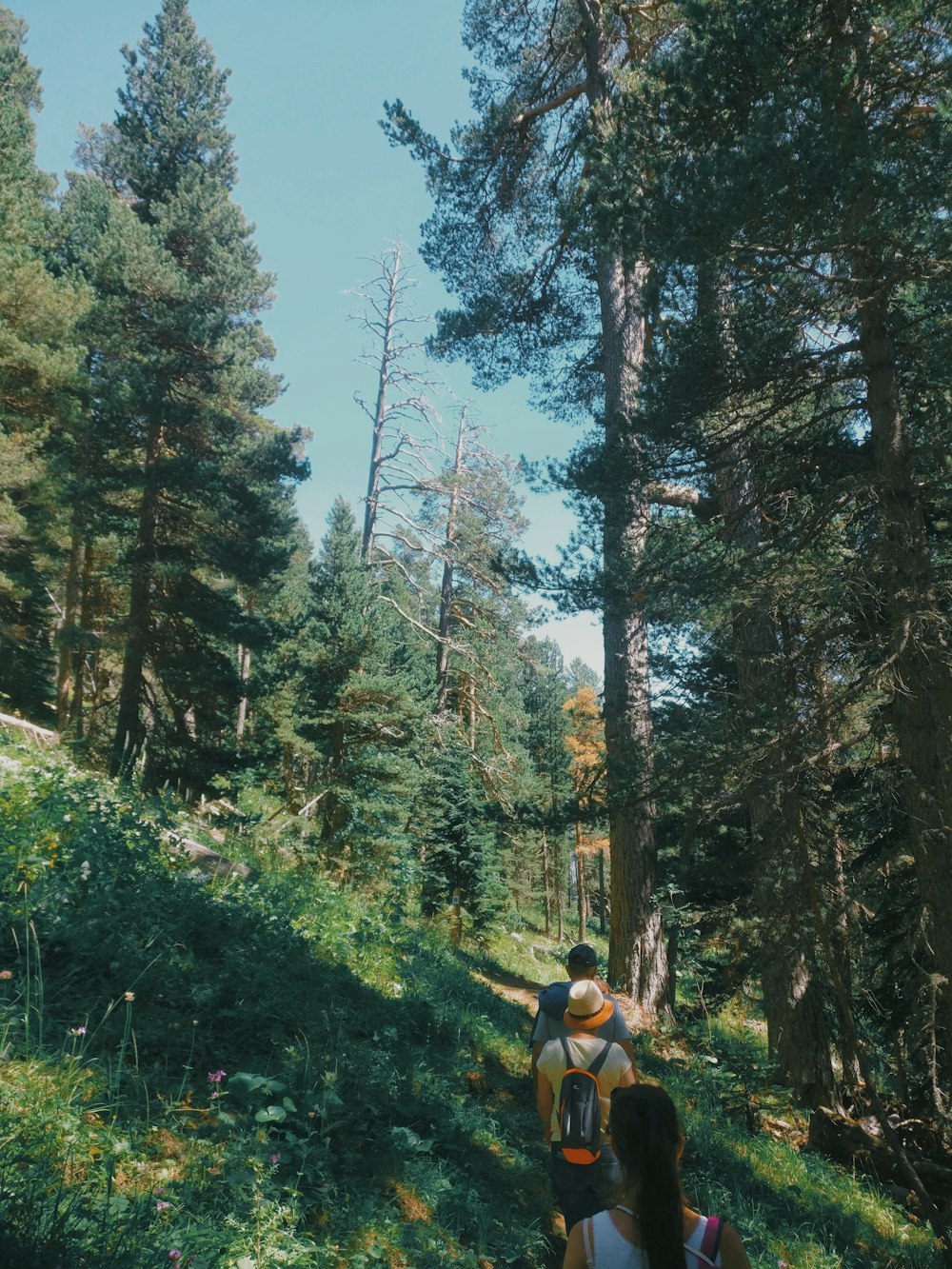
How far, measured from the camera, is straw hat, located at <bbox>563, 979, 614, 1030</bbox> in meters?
3.81

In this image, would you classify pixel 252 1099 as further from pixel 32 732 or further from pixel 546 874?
pixel 546 874

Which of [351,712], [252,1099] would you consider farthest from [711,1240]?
[351,712]

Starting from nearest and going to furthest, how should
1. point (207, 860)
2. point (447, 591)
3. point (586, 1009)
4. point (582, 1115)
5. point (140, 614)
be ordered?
point (582, 1115), point (586, 1009), point (207, 860), point (140, 614), point (447, 591)

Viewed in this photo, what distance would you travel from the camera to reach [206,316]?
14.9 m

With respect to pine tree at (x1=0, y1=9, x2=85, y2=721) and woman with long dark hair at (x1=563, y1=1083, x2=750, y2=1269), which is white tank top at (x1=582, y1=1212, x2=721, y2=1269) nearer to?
woman with long dark hair at (x1=563, y1=1083, x2=750, y2=1269)

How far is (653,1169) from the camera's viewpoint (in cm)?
216

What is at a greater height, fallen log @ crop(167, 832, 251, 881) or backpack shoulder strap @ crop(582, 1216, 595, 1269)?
fallen log @ crop(167, 832, 251, 881)

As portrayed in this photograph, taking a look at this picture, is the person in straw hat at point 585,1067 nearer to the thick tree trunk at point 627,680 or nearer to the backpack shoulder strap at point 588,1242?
the backpack shoulder strap at point 588,1242

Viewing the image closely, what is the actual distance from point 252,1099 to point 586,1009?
1.79 meters

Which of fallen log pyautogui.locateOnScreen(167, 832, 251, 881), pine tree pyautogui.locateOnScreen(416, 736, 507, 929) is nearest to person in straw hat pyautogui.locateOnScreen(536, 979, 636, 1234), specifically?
fallen log pyautogui.locateOnScreen(167, 832, 251, 881)

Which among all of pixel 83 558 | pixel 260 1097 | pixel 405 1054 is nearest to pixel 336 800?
pixel 83 558

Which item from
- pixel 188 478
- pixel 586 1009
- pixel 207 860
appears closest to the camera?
pixel 586 1009

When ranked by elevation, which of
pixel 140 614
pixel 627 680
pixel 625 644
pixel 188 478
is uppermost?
pixel 188 478

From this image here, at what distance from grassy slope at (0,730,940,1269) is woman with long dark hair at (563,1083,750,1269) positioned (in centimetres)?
141
